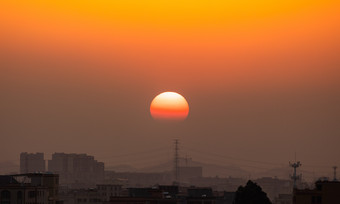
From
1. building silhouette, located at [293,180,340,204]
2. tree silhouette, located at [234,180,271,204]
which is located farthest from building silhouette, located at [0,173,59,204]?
tree silhouette, located at [234,180,271,204]

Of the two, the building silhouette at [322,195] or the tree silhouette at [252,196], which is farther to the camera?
the building silhouette at [322,195]

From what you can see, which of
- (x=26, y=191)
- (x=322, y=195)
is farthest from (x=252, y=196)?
(x=26, y=191)

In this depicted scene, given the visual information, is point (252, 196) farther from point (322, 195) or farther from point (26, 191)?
point (26, 191)

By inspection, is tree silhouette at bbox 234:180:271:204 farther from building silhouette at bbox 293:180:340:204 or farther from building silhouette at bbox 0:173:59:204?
building silhouette at bbox 0:173:59:204

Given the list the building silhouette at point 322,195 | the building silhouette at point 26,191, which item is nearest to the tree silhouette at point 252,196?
the building silhouette at point 322,195

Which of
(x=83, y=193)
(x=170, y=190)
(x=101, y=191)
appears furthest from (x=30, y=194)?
(x=101, y=191)

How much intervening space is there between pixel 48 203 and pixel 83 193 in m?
64.8

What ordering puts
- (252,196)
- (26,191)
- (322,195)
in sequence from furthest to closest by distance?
1. (26,191)
2. (322,195)
3. (252,196)

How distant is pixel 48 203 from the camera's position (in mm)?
107000

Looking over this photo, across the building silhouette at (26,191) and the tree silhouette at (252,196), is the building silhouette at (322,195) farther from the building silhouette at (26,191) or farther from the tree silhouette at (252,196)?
the building silhouette at (26,191)

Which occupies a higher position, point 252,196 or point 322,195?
point 322,195

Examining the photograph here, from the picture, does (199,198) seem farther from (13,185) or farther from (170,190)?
(13,185)

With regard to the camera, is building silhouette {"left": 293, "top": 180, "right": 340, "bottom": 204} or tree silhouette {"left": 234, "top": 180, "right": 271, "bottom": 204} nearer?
tree silhouette {"left": 234, "top": 180, "right": 271, "bottom": 204}

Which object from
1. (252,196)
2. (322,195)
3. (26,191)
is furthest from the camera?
(26,191)
